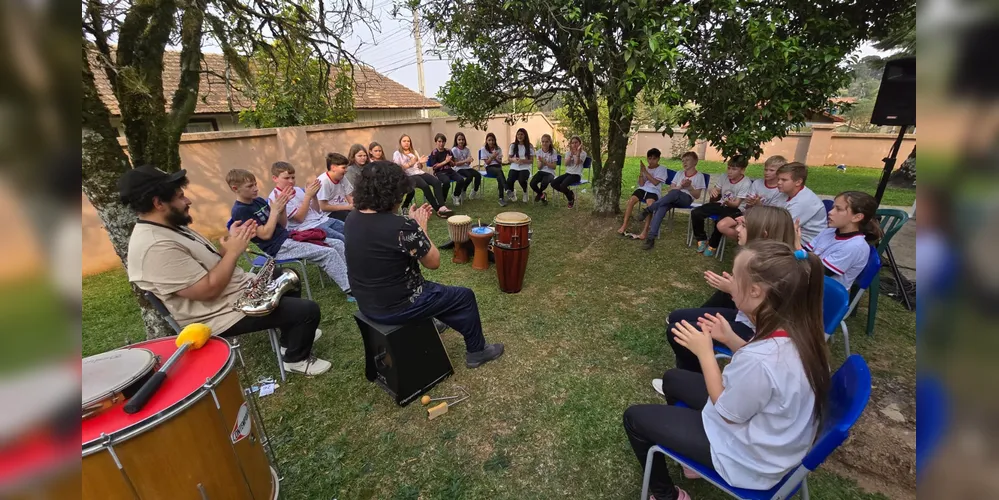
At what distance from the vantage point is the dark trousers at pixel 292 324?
2947mm

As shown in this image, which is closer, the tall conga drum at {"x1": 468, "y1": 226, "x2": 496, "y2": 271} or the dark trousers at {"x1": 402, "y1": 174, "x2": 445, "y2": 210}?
the tall conga drum at {"x1": 468, "y1": 226, "x2": 496, "y2": 271}

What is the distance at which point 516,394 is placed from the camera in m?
3.08


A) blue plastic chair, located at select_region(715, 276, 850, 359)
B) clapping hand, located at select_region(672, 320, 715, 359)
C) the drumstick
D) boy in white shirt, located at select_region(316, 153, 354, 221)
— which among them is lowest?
blue plastic chair, located at select_region(715, 276, 850, 359)

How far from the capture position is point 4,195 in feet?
0.76

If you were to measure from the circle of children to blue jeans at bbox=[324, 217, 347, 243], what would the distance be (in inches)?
0.5

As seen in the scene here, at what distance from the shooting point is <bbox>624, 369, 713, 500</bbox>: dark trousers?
1.87m

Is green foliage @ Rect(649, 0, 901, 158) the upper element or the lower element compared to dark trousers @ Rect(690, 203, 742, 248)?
upper

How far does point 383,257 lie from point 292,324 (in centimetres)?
Result: 97

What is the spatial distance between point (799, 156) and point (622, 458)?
1514 cm

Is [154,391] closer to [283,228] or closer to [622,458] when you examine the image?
[622,458]

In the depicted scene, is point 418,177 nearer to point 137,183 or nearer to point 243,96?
point 243,96

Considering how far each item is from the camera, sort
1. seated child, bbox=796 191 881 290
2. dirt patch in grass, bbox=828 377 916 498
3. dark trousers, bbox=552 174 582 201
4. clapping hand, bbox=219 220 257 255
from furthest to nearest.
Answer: dark trousers, bbox=552 174 582 201 → seated child, bbox=796 191 881 290 → clapping hand, bbox=219 220 257 255 → dirt patch in grass, bbox=828 377 916 498

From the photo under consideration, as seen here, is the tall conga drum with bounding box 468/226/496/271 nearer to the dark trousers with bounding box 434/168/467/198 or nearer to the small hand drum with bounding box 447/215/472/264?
the small hand drum with bounding box 447/215/472/264

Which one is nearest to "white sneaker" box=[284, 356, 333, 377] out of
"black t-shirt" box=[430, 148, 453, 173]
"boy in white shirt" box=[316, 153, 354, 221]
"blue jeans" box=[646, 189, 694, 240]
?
"boy in white shirt" box=[316, 153, 354, 221]
